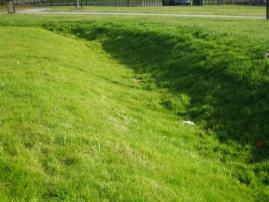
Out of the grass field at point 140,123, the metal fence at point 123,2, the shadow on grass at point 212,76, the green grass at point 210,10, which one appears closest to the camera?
the grass field at point 140,123

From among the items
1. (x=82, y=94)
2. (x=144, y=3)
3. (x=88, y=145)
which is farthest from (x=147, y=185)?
(x=144, y=3)

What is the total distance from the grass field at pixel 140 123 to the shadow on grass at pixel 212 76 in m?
0.04

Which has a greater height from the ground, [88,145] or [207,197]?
[88,145]

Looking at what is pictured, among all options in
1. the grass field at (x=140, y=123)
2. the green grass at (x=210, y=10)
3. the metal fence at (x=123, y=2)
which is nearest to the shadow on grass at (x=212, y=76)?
the grass field at (x=140, y=123)

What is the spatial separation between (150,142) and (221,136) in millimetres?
1863

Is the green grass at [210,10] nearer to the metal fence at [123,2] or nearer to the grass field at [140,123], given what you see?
the metal fence at [123,2]

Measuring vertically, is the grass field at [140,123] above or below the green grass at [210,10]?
below

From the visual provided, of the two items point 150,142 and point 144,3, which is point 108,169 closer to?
point 150,142

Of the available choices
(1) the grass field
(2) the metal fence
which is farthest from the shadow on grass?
(2) the metal fence

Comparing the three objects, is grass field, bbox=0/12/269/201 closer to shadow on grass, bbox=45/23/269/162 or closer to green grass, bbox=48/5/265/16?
shadow on grass, bbox=45/23/269/162

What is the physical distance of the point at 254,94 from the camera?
10641 mm

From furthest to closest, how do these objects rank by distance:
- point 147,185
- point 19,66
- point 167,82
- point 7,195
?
point 167,82 < point 19,66 < point 147,185 < point 7,195

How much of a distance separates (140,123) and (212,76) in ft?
12.5

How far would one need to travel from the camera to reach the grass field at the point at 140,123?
629 cm
